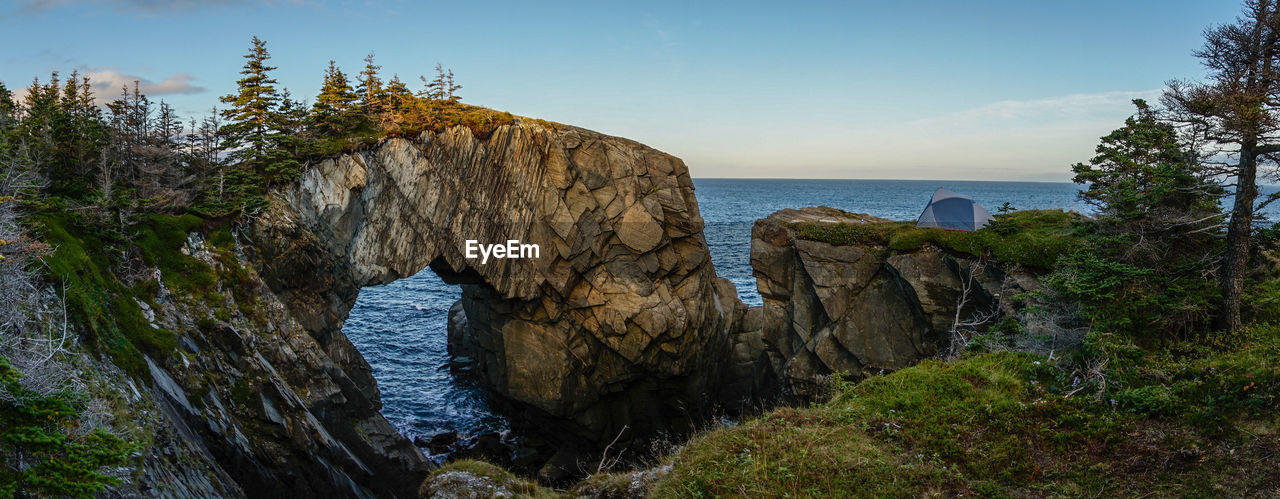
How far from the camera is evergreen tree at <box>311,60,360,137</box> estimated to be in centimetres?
2617

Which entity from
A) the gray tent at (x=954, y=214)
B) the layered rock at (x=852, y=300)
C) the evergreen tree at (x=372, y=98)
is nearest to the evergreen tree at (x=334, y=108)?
the evergreen tree at (x=372, y=98)

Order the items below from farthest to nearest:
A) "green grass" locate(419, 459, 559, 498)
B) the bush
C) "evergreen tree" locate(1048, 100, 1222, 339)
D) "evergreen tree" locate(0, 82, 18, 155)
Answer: "evergreen tree" locate(0, 82, 18, 155) → "evergreen tree" locate(1048, 100, 1222, 339) → "green grass" locate(419, 459, 559, 498) → the bush

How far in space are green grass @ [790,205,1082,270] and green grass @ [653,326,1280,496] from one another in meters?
8.06

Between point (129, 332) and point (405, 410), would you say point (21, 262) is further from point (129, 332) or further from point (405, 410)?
point (405, 410)

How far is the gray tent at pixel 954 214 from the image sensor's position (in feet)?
91.7

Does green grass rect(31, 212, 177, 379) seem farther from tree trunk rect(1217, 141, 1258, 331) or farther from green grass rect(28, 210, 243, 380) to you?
tree trunk rect(1217, 141, 1258, 331)

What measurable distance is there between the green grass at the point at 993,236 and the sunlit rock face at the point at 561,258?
6.92 meters

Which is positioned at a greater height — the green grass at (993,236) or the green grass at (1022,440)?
the green grass at (993,236)

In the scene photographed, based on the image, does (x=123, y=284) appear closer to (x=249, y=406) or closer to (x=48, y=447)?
(x=249, y=406)

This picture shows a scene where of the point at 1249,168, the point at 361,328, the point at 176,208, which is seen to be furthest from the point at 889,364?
the point at 361,328

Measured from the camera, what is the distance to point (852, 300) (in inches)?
991

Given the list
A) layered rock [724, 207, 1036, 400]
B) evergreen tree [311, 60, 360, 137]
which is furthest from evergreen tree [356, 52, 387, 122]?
layered rock [724, 207, 1036, 400]

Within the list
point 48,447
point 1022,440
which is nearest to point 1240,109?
point 1022,440

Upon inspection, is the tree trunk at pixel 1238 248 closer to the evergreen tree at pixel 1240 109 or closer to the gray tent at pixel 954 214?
the evergreen tree at pixel 1240 109
